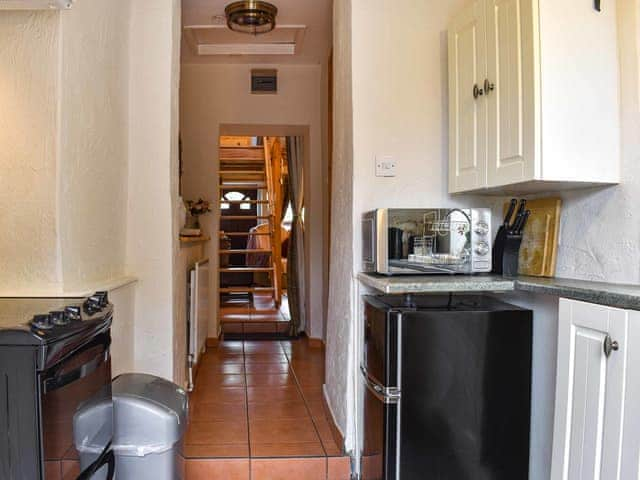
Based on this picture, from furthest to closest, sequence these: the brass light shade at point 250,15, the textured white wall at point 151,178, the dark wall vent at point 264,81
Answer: the dark wall vent at point 264,81 → the brass light shade at point 250,15 → the textured white wall at point 151,178

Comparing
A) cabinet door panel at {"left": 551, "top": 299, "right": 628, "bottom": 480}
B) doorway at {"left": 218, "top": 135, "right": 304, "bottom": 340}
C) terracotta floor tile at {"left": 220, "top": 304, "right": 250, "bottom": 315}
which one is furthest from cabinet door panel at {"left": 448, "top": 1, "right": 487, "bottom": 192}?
terracotta floor tile at {"left": 220, "top": 304, "right": 250, "bottom": 315}

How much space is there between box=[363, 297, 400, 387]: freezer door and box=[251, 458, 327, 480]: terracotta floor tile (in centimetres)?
54

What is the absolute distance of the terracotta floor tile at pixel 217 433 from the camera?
2441 millimetres

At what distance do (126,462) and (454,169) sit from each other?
170 centimetres

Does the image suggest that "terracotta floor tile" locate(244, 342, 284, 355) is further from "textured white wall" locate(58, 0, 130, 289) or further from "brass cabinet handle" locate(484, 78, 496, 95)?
"brass cabinet handle" locate(484, 78, 496, 95)

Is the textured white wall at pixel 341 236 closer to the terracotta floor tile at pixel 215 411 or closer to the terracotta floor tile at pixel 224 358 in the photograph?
the terracotta floor tile at pixel 215 411

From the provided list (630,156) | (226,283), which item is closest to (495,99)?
(630,156)

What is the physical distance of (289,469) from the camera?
2273 millimetres

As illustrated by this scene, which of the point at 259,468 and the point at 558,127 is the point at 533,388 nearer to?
the point at 558,127

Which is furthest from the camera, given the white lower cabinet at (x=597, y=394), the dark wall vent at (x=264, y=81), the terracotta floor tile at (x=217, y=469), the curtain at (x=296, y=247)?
the curtain at (x=296, y=247)

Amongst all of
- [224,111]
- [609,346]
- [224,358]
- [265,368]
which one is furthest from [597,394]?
[224,111]

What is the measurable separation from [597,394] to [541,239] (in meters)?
0.83

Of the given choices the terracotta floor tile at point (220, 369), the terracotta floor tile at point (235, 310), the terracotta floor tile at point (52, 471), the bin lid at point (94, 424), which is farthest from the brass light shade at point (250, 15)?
the terracotta floor tile at point (235, 310)

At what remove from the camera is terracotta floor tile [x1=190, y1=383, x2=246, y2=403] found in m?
3.05
